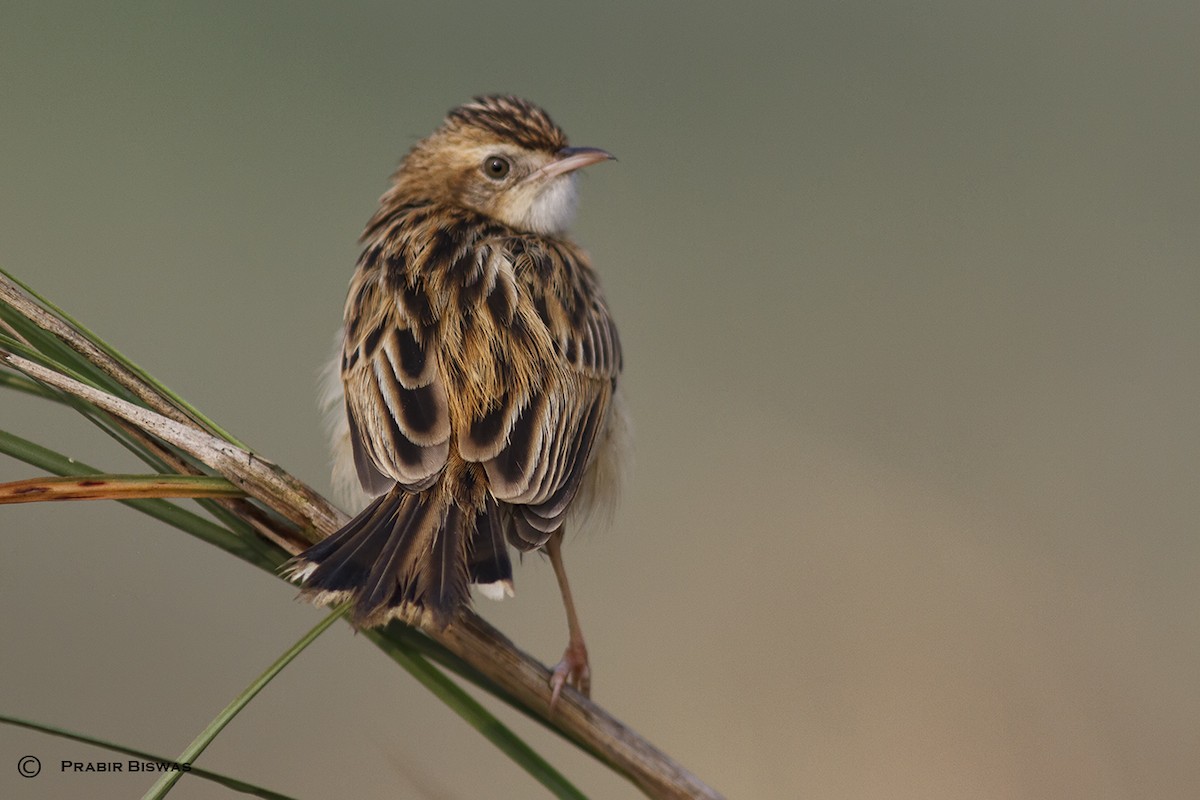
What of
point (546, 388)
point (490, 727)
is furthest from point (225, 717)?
point (546, 388)

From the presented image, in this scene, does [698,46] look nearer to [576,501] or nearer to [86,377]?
[576,501]

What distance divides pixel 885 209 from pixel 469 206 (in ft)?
19.2

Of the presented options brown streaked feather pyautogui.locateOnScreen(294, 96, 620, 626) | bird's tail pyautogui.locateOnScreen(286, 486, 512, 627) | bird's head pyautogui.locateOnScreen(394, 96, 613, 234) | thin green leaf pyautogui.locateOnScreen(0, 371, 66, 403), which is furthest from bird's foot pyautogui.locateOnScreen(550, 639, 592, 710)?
thin green leaf pyautogui.locateOnScreen(0, 371, 66, 403)

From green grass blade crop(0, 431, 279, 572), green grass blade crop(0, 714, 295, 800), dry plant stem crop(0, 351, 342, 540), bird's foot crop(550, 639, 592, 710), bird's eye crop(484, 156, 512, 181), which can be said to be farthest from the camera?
bird's eye crop(484, 156, 512, 181)

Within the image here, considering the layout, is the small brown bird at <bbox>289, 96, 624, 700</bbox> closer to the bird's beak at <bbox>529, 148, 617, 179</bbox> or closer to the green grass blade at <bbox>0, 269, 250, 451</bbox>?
the bird's beak at <bbox>529, 148, 617, 179</bbox>

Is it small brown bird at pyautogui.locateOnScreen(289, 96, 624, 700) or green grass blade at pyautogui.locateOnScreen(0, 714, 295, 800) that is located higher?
small brown bird at pyautogui.locateOnScreen(289, 96, 624, 700)

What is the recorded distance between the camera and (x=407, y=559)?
3092 millimetres

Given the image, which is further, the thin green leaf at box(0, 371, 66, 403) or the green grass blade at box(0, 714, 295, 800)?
the thin green leaf at box(0, 371, 66, 403)

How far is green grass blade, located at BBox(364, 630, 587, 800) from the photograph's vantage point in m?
2.41

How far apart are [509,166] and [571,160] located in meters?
0.28

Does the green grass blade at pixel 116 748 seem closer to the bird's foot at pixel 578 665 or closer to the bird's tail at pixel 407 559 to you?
the bird's tail at pixel 407 559

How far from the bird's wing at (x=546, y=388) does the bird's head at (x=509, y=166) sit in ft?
1.28

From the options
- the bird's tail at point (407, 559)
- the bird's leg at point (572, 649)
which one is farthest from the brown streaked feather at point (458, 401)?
the bird's leg at point (572, 649)

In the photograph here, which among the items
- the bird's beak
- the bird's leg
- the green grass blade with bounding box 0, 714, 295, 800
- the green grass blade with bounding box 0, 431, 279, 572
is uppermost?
the bird's beak
